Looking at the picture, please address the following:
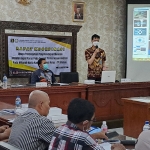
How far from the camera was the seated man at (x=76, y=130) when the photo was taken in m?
1.79

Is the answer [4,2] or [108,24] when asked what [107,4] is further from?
[4,2]

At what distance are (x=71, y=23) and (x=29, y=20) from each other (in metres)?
1.05

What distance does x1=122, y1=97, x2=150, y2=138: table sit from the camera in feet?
15.1

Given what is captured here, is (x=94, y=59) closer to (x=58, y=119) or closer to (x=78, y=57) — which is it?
(x=78, y=57)

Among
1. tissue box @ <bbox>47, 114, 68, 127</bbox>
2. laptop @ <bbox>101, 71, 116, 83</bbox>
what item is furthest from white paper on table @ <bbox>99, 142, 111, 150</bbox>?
laptop @ <bbox>101, 71, 116, 83</bbox>

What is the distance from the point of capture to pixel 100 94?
6020mm

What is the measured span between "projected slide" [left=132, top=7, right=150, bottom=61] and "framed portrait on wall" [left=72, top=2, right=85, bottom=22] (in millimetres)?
1268

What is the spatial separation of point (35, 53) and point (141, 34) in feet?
8.61

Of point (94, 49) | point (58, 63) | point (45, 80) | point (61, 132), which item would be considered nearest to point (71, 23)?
point (58, 63)

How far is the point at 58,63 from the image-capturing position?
7441mm

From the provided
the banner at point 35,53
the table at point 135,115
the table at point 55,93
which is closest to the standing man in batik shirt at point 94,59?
the table at point 55,93

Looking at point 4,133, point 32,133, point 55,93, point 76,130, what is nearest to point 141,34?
point 55,93

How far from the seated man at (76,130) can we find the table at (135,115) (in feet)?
9.24

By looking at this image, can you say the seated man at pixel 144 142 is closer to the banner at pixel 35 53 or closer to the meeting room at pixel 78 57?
the meeting room at pixel 78 57
